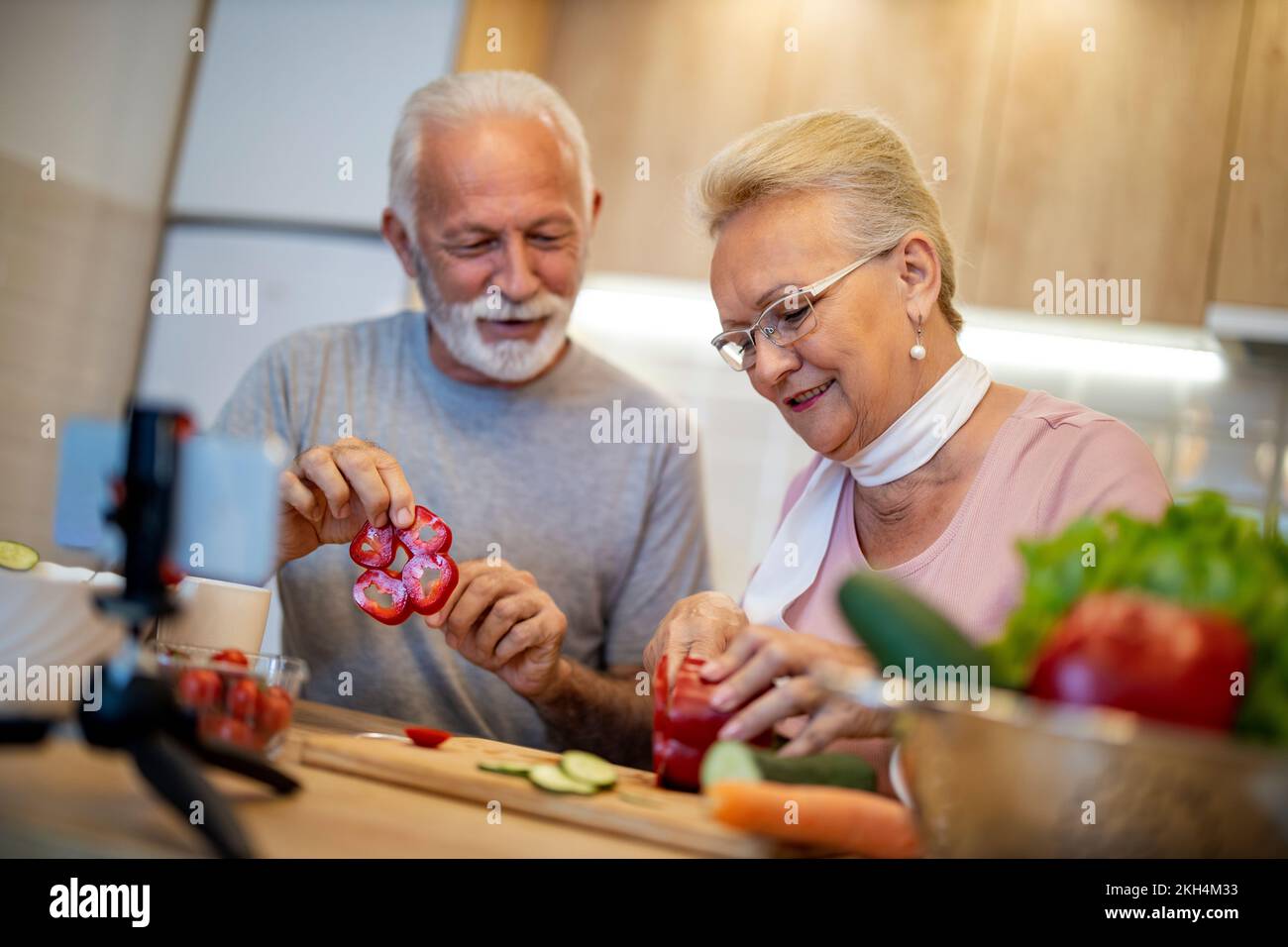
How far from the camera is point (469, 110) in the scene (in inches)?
76.2

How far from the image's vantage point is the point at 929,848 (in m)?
0.73

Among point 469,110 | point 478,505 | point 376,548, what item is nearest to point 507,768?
point 376,548

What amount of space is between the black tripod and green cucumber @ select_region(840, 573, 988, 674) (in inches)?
16.3

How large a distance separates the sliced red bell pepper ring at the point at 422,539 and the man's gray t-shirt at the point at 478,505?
555mm

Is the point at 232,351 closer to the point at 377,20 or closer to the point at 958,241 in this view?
the point at 377,20

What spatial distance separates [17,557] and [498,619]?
1.91 ft

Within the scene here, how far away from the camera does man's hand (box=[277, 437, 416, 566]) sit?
1323mm

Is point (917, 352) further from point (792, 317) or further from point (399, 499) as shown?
point (399, 499)

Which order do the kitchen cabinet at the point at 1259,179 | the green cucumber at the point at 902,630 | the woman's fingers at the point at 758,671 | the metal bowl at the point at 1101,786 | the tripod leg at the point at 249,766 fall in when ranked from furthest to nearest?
the kitchen cabinet at the point at 1259,179 → the woman's fingers at the point at 758,671 → the tripod leg at the point at 249,766 → the green cucumber at the point at 902,630 → the metal bowl at the point at 1101,786

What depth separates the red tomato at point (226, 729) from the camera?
924 mm

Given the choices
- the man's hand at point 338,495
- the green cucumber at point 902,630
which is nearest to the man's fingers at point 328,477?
the man's hand at point 338,495

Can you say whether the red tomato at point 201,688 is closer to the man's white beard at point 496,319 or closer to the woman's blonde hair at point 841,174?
the woman's blonde hair at point 841,174
